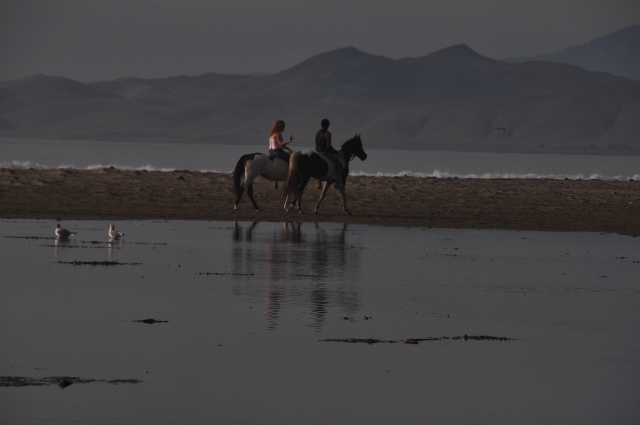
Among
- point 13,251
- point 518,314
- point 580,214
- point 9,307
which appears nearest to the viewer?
point 9,307

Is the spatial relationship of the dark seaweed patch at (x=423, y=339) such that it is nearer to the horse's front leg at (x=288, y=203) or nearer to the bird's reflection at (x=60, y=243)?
the bird's reflection at (x=60, y=243)

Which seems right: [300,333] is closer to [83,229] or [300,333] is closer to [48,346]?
[48,346]

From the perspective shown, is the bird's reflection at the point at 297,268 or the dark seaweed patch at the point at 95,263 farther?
the dark seaweed patch at the point at 95,263

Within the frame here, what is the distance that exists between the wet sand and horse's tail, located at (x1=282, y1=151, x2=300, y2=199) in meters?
0.60

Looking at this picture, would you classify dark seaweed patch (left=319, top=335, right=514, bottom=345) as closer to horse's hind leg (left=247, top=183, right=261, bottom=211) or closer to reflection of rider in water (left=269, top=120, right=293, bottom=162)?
reflection of rider in water (left=269, top=120, right=293, bottom=162)

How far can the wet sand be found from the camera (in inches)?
1059

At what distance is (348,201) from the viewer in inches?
1266

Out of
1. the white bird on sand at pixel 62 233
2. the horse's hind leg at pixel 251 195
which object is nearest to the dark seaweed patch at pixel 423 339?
the white bird on sand at pixel 62 233

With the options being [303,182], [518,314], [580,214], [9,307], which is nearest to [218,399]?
[9,307]

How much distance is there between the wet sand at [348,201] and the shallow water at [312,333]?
647 centimetres

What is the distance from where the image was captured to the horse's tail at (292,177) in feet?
85.9

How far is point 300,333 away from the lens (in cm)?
1166

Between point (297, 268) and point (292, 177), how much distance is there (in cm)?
946

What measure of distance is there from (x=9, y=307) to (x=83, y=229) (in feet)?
33.1
